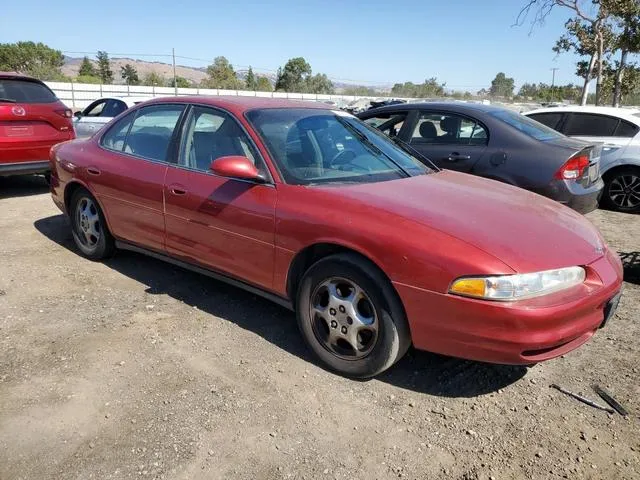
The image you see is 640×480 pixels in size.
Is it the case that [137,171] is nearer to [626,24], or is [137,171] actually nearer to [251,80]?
[626,24]

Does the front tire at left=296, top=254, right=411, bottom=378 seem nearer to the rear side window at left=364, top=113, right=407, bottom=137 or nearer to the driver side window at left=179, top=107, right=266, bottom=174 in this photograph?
the driver side window at left=179, top=107, right=266, bottom=174

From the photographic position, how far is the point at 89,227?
487 cm

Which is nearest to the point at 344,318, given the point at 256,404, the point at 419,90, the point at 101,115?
the point at 256,404

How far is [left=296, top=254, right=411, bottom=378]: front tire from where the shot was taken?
9.22 feet

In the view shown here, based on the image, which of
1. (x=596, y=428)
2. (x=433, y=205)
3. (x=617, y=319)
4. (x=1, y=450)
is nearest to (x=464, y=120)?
(x=617, y=319)

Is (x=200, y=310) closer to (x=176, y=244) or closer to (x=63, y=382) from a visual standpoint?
(x=176, y=244)

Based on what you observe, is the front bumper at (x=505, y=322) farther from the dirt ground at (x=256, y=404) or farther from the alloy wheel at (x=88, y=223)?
the alloy wheel at (x=88, y=223)

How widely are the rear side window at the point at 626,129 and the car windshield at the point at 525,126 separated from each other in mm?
2307

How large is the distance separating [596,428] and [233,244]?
7.74 feet

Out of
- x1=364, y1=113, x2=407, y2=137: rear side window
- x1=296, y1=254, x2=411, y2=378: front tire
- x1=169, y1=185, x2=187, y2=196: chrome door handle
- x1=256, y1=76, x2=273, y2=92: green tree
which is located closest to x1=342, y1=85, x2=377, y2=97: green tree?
x1=256, y1=76, x2=273, y2=92: green tree

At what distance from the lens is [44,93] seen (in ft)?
24.6

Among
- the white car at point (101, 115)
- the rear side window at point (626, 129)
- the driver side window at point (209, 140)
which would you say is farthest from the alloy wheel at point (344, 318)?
the white car at point (101, 115)

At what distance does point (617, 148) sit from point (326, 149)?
19.2 ft

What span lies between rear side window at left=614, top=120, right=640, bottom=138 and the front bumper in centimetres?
595
